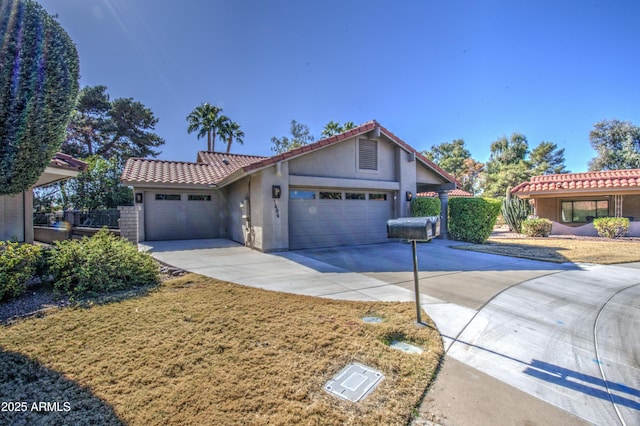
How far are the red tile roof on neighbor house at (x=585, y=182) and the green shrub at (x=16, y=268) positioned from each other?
22.9 meters

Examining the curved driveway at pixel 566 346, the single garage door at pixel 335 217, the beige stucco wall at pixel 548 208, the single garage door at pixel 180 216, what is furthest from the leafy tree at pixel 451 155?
the curved driveway at pixel 566 346

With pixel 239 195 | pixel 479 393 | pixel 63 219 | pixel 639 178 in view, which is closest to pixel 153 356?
pixel 479 393

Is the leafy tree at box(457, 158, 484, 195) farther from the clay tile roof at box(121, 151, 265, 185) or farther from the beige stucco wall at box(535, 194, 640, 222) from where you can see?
the clay tile roof at box(121, 151, 265, 185)

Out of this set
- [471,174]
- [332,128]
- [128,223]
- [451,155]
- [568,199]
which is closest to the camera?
[128,223]

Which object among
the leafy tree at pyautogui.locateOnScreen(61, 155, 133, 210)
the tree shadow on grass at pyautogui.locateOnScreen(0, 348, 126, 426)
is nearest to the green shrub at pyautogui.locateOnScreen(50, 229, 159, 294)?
the tree shadow on grass at pyautogui.locateOnScreen(0, 348, 126, 426)

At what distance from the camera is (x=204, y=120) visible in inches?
1164

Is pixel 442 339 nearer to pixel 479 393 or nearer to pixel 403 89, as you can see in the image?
pixel 479 393

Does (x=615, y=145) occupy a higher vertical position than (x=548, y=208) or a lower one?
higher

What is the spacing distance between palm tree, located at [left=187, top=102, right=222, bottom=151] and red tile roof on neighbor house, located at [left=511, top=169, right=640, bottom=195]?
27.1 meters

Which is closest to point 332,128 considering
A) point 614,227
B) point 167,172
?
point 167,172

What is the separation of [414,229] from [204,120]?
30.5 metres

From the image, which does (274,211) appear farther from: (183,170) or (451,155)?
(451,155)

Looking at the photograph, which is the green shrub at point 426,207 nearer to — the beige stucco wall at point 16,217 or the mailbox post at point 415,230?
the mailbox post at point 415,230

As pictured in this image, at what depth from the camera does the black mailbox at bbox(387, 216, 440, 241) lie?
12.1 ft
